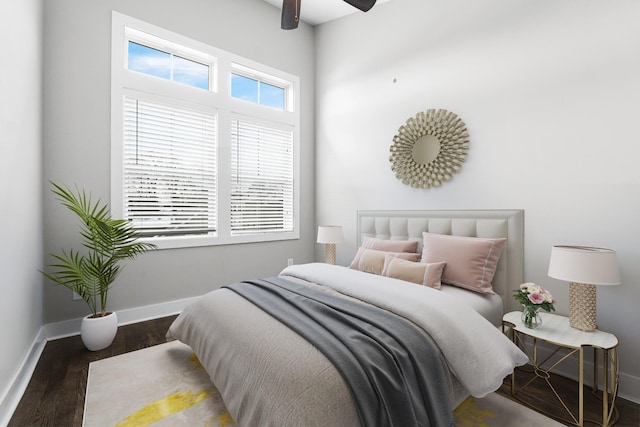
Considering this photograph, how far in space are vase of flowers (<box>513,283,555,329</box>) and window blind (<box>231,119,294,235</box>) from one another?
9.81 feet

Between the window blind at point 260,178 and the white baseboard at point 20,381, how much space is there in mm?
1994

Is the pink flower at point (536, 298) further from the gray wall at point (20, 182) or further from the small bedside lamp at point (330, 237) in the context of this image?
the gray wall at point (20, 182)

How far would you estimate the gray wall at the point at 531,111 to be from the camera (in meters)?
2.07

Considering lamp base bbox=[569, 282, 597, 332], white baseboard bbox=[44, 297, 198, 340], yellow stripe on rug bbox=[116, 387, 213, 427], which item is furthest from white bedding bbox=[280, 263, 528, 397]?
white baseboard bbox=[44, 297, 198, 340]

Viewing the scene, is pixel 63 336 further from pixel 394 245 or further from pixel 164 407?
pixel 394 245

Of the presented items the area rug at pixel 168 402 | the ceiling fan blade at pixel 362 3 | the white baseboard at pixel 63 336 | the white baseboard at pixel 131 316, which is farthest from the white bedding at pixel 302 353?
the ceiling fan blade at pixel 362 3

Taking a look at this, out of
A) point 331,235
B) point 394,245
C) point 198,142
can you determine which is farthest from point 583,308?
point 198,142

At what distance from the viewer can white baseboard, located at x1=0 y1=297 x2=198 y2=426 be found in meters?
1.78

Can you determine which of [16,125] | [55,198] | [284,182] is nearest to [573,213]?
[284,182]

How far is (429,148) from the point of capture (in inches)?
124

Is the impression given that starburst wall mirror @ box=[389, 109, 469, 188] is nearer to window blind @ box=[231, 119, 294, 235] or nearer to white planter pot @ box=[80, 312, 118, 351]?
window blind @ box=[231, 119, 294, 235]

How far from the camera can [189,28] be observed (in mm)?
3404

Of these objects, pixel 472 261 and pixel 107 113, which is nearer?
pixel 472 261

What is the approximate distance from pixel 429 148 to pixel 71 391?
3474 millimetres
